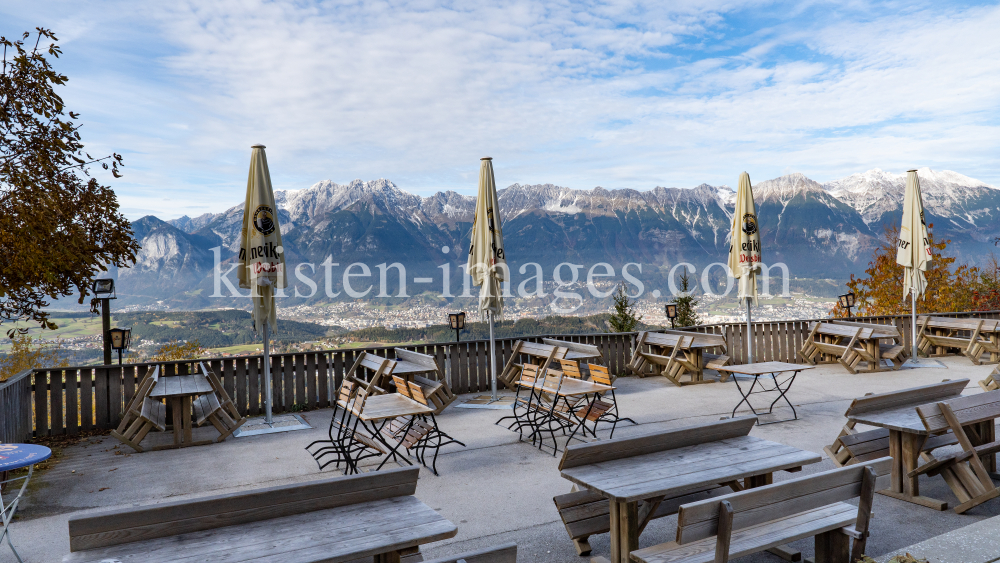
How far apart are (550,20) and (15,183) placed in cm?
1340

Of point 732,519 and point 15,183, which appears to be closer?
point 732,519

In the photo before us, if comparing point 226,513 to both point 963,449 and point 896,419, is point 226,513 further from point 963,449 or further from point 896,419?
point 963,449

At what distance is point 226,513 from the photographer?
2.60m

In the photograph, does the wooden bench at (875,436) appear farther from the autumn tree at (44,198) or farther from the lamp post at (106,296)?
the lamp post at (106,296)

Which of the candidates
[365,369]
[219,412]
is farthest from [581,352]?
[219,412]

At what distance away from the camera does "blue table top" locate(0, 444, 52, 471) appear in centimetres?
343

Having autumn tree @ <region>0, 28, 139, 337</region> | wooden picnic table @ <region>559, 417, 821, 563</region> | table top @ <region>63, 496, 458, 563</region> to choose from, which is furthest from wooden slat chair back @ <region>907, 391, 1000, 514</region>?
autumn tree @ <region>0, 28, 139, 337</region>

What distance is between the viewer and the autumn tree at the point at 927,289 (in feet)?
64.5

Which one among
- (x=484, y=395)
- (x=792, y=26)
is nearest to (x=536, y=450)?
(x=484, y=395)

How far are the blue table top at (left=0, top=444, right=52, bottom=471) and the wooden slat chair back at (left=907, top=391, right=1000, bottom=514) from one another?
5.85 meters

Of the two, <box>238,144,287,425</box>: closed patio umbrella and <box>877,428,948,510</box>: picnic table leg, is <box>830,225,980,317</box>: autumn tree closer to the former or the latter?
<box>877,428,948,510</box>: picnic table leg

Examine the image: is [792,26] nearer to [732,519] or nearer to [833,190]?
[732,519]

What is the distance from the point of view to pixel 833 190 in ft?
535

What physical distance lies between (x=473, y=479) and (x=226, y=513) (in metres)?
3.11
